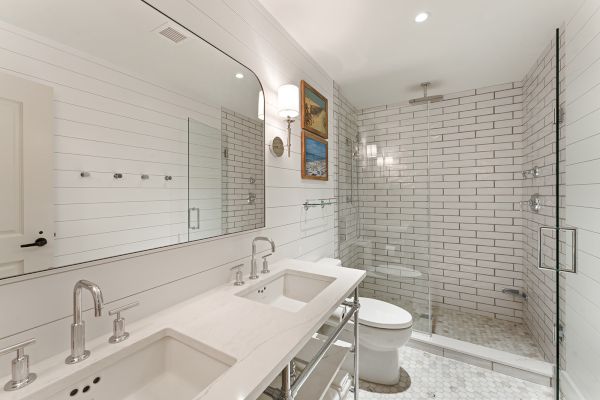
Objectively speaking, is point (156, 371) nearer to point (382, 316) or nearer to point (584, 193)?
point (382, 316)

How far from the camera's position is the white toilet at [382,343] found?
1.76m

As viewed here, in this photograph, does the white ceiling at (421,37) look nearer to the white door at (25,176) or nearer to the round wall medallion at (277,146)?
the round wall medallion at (277,146)

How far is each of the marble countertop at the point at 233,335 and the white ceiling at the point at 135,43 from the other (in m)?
0.90

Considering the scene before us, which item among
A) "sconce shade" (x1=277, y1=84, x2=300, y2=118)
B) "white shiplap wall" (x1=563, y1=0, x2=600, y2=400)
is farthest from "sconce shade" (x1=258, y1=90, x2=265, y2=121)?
"white shiplap wall" (x1=563, y1=0, x2=600, y2=400)

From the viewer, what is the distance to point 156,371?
82 centimetres

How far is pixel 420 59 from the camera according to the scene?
2.16 meters

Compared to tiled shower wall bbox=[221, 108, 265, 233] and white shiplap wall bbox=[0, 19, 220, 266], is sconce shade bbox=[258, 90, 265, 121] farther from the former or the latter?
white shiplap wall bbox=[0, 19, 220, 266]

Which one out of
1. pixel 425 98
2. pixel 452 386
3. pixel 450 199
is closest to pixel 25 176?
pixel 452 386

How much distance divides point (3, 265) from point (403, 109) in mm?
3081

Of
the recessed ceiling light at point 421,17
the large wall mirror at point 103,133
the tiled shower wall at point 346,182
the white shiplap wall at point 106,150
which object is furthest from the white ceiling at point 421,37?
the white shiplap wall at point 106,150

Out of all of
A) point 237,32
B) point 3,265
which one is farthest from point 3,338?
point 237,32

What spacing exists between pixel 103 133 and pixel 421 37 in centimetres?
211

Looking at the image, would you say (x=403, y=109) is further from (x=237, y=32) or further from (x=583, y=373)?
(x=583, y=373)

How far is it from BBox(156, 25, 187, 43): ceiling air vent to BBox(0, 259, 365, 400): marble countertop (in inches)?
43.4
